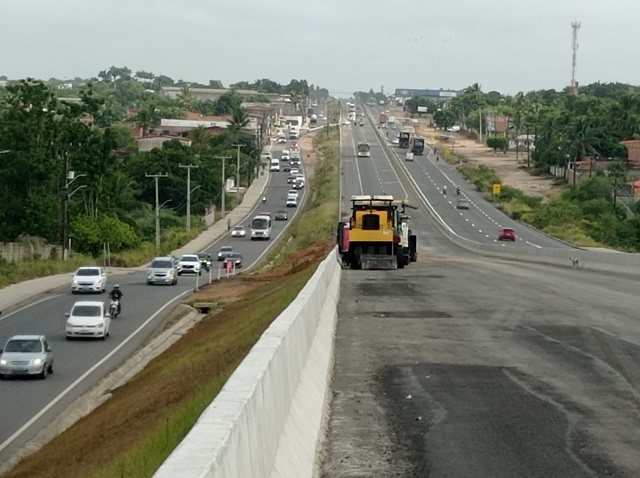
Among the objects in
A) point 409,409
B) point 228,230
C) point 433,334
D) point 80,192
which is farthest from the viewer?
point 228,230

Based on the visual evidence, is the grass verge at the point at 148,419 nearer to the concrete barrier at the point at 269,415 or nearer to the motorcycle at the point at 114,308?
the concrete barrier at the point at 269,415

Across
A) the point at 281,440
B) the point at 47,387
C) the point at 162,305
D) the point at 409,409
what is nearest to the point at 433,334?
the point at 409,409

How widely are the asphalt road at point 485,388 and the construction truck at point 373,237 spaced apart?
1608cm

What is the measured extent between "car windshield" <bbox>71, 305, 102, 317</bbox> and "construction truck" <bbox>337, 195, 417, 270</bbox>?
847cm

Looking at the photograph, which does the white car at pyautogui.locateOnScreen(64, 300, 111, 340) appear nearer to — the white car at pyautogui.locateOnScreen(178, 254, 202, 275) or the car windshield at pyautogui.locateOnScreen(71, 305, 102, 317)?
the car windshield at pyautogui.locateOnScreen(71, 305, 102, 317)

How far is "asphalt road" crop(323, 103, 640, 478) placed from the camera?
10617 millimetres

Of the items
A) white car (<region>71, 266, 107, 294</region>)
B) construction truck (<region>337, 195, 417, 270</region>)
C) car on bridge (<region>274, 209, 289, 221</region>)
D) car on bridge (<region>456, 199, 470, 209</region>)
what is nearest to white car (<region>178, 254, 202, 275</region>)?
white car (<region>71, 266, 107, 294</region>)

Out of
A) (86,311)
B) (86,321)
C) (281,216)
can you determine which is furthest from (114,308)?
(281,216)

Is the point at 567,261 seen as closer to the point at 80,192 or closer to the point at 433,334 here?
the point at 433,334

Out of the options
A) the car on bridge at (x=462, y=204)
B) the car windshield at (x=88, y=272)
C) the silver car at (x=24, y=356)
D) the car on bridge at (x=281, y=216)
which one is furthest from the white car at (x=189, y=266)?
the car on bridge at (x=462, y=204)

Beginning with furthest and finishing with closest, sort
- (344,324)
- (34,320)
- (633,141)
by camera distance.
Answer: (633,141)
(34,320)
(344,324)

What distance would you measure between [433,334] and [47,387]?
16.7 m

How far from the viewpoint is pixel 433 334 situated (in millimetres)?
20109

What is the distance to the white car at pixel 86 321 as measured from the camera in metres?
43.6
